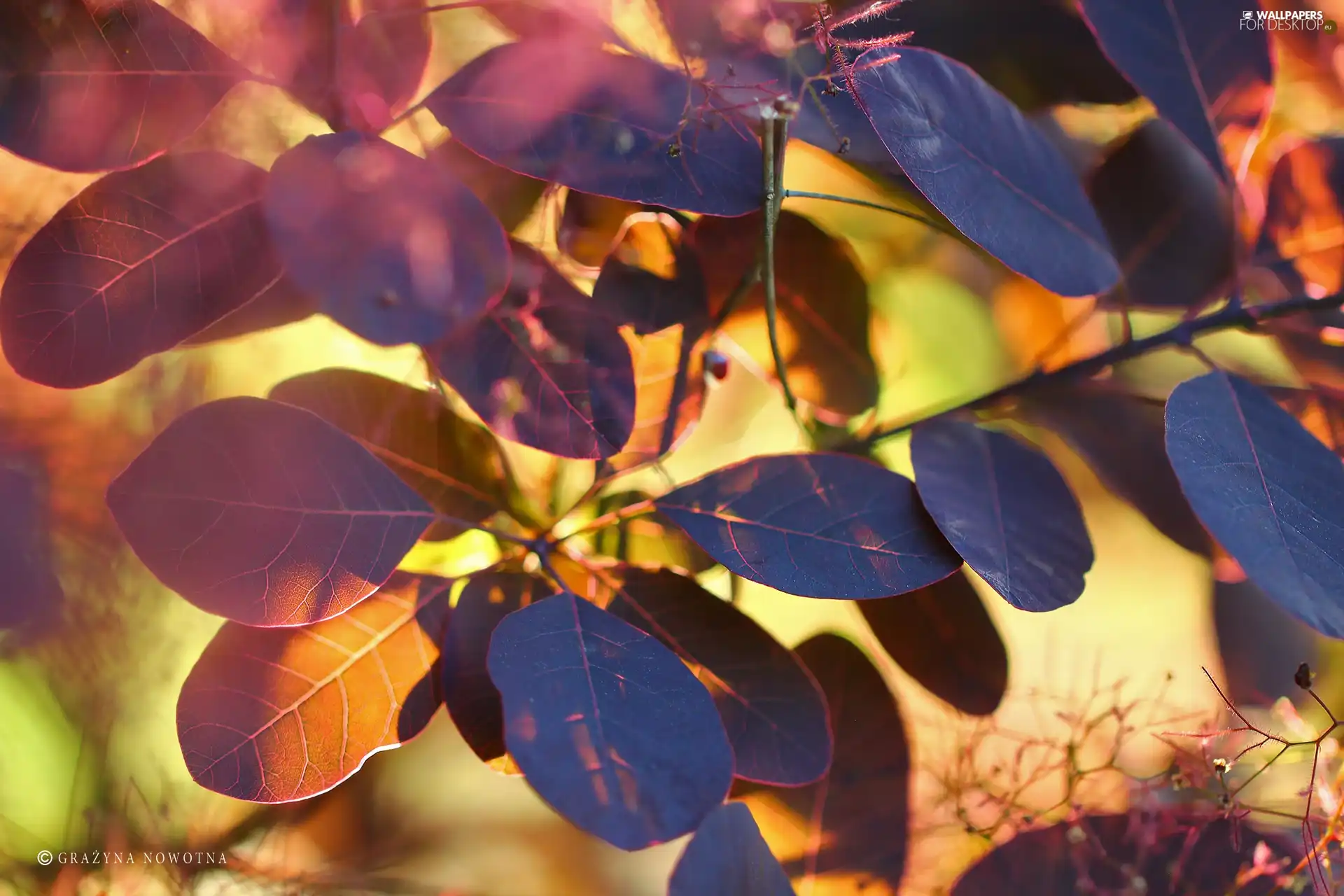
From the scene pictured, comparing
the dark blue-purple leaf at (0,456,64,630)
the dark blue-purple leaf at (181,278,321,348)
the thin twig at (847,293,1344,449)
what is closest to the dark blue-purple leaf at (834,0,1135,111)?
the thin twig at (847,293,1344,449)

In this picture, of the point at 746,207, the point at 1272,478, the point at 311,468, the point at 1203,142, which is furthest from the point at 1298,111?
the point at 311,468

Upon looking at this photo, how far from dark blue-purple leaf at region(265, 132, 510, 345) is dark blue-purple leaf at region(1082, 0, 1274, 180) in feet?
1.20

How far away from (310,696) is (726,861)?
200 mm

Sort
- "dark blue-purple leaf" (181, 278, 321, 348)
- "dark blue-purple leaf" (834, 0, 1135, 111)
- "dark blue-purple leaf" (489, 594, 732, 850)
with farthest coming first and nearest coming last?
"dark blue-purple leaf" (834, 0, 1135, 111) → "dark blue-purple leaf" (181, 278, 321, 348) → "dark blue-purple leaf" (489, 594, 732, 850)

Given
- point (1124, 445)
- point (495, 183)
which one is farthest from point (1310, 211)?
point (495, 183)

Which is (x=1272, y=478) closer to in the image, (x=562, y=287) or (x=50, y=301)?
(x=562, y=287)

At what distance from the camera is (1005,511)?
0.43 metres

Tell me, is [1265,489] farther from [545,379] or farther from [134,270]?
[134,270]

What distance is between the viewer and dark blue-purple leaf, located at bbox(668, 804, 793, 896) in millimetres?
339

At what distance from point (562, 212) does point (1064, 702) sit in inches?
18.0

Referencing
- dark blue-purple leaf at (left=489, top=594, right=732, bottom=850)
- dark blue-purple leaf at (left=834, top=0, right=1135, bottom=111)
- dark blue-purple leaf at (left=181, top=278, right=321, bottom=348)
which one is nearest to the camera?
dark blue-purple leaf at (left=489, top=594, right=732, bottom=850)

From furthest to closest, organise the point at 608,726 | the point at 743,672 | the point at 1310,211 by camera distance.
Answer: the point at 1310,211 → the point at 743,672 → the point at 608,726

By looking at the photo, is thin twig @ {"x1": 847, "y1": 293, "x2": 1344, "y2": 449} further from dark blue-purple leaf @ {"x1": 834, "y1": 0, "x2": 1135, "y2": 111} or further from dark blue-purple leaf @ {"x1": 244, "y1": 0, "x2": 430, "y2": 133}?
dark blue-purple leaf @ {"x1": 244, "y1": 0, "x2": 430, "y2": 133}

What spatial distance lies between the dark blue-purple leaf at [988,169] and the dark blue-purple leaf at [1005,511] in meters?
0.09
